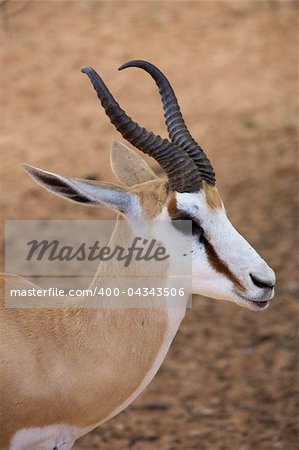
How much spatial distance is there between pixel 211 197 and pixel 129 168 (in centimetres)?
73

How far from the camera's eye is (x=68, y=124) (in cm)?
1162

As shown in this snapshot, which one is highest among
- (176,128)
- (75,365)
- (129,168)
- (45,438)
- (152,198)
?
(176,128)

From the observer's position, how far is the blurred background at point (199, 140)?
6.96 metres

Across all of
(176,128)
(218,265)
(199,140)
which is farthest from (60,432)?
(199,140)

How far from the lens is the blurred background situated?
274 inches

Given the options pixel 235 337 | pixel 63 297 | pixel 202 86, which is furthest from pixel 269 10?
pixel 63 297

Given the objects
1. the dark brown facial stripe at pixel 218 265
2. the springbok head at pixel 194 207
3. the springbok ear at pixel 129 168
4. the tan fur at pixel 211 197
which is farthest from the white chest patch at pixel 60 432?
the springbok ear at pixel 129 168

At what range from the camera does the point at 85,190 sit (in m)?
4.39

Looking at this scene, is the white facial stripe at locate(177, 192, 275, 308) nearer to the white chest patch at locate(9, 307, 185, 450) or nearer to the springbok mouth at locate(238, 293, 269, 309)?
the springbok mouth at locate(238, 293, 269, 309)

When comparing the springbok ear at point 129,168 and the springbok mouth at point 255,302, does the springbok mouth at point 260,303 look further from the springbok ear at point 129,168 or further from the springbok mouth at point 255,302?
the springbok ear at point 129,168

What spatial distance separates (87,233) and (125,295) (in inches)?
176

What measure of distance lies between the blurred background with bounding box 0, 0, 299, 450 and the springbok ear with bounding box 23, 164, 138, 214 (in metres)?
1.86

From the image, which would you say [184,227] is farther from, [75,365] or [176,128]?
[75,365]

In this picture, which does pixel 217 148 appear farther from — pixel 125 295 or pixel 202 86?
pixel 125 295
